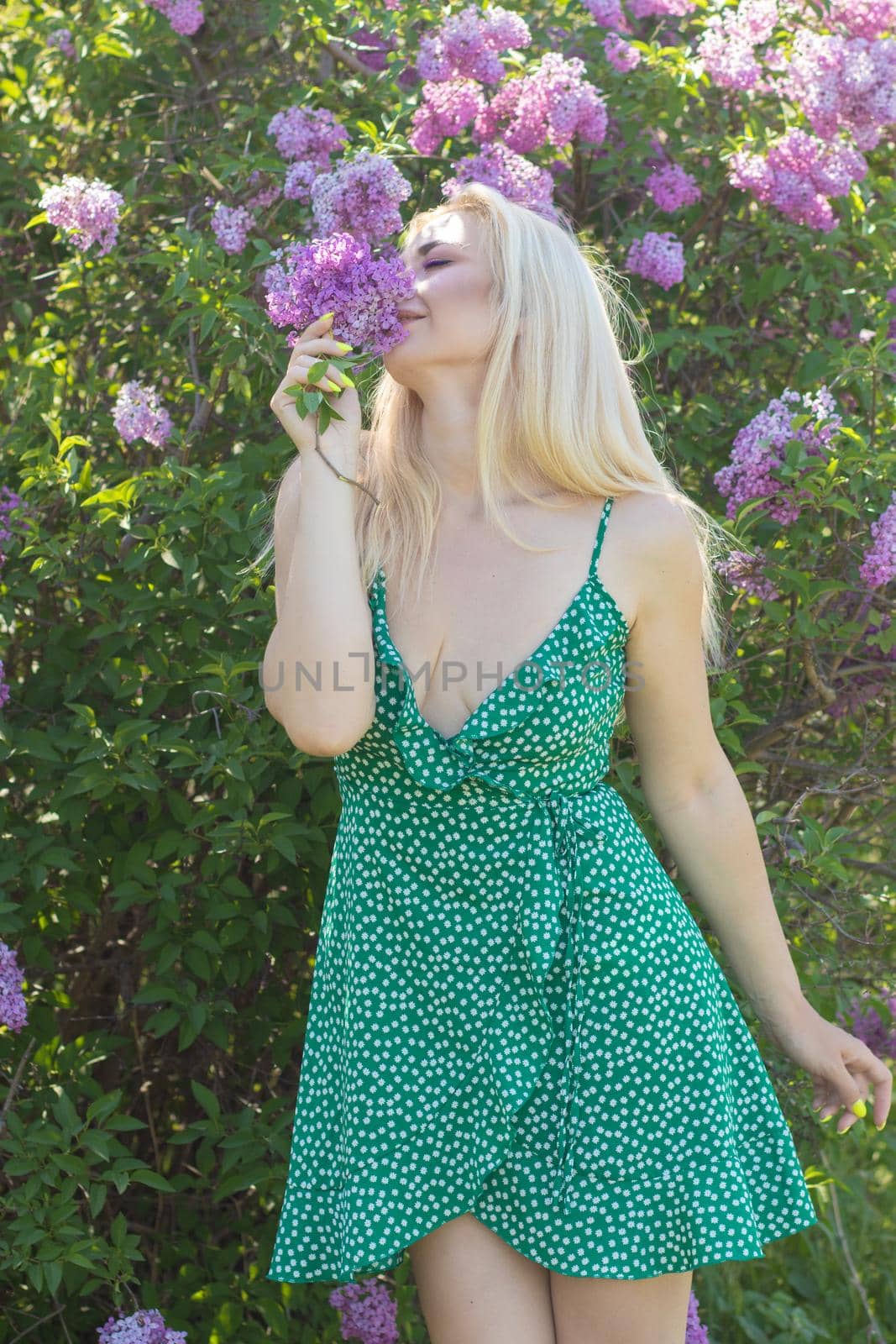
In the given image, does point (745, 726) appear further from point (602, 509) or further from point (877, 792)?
point (602, 509)

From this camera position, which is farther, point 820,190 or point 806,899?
point 820,190

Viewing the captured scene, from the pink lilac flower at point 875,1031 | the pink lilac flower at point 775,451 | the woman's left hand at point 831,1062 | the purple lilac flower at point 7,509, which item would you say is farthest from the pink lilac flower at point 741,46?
the pink lilac flower at point 875,1031

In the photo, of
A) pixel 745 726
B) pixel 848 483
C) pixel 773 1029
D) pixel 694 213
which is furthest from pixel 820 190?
pixel 773 1029

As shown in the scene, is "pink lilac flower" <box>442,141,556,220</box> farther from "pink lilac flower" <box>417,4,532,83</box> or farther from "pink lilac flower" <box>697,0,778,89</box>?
"pink lilac flower" <box>697,0,778,89</box>

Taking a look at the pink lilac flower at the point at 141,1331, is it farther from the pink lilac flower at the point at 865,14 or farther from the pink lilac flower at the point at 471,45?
the pink lilac flower at the point at 865,14

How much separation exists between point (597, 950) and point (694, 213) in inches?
76.8

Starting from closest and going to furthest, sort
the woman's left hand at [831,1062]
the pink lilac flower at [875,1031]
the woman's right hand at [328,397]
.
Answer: the woman's right hand at [328,397] → the woman's left hand at [831,1062] → the pink lilac flower at [875,1031]

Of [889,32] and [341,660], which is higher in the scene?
[889,32]

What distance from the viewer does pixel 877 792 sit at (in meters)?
2.97

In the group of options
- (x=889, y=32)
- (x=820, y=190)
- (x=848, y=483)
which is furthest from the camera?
(x=889, y=32)

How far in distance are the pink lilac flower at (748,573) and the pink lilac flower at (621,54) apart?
3.49ft

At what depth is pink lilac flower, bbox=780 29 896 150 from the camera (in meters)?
2.82

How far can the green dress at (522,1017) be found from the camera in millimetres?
1764

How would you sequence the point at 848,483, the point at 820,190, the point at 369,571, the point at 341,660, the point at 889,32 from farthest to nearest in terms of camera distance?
the point at 889,32, the point at 820,190, the point at 848,483, the point at 369,571, the point at 341,660
